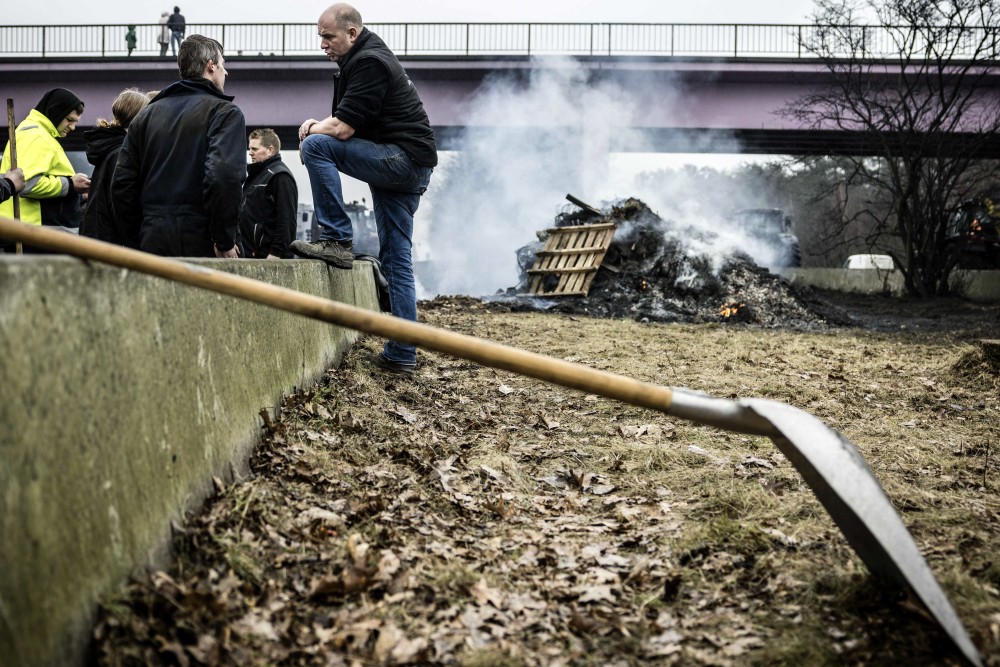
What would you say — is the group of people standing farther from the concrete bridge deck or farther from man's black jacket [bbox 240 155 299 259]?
the concrete bridge deck

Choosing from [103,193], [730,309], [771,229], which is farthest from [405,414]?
[771,229]

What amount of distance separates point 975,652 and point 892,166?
69.6 feet

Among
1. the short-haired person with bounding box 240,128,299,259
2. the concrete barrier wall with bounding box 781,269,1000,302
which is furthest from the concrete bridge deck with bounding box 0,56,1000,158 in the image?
the short-haired person with bounding box 240,128,299,259

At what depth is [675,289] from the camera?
14.7 metres

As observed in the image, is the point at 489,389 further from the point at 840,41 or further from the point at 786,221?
the point at 786,221

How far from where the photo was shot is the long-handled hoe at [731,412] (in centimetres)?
256

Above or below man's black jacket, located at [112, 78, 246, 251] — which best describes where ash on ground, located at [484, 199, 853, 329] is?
below

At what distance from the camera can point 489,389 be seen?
20.0 ft

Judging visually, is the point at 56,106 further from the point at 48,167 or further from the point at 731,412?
the point at 731,412

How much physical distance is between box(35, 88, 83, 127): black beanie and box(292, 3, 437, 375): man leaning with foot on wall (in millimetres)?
1785

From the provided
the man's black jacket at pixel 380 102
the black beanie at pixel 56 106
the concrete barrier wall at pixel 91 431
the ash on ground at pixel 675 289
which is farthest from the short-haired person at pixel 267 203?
the ash on ground at pixel 675 289

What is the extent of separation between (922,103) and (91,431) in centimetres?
2368

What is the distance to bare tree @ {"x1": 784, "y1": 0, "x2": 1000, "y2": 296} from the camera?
19922 mm

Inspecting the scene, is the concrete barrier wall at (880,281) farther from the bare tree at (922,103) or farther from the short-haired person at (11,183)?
the short-haired person at (11,183)
